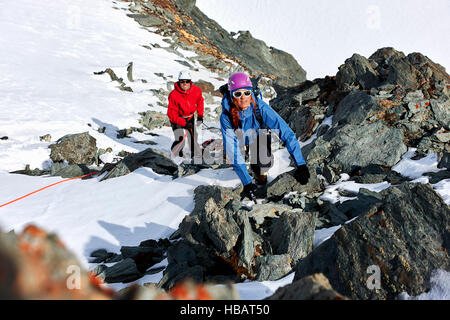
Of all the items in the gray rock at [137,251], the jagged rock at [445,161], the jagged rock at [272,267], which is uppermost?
the jagged rock at [445,161]

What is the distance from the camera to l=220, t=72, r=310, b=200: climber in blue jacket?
5734 millimetres

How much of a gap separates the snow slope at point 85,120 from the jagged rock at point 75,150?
45 cm

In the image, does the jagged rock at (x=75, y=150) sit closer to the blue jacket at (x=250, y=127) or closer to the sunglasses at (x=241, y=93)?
the blue jacket at (x=250, y=127)

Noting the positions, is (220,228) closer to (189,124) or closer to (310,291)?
(310,291)

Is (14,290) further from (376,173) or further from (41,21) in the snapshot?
(41,21)

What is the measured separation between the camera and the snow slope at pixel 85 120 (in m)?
6.11

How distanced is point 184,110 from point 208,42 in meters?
38.0

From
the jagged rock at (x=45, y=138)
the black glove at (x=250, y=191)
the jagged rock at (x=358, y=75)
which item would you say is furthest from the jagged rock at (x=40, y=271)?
the jagged rock at (x=45, y=138)

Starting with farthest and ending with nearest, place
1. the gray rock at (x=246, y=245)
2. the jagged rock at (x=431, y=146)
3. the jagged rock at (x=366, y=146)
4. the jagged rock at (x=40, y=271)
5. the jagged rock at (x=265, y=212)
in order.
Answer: the jagged rock at (x=366, y=146) < the jagged rock at (x=431, y=146) < the jagged rock at (x=265, y=212) < the gray rock at (x=246, y=245) < the jagged rock at (x=40, y=271)

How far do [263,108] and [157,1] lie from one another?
48.4 metres

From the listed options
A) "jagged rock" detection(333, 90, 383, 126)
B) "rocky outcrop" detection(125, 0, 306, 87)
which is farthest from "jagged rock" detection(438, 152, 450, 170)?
"rocky outcrop" detection(125, 0, 306, 87)
